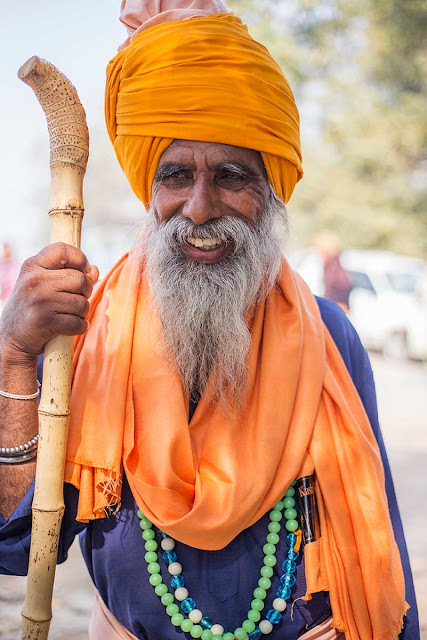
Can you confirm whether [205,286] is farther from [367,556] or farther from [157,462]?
[367,556]

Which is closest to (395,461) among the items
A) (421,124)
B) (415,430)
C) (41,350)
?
(415,430)

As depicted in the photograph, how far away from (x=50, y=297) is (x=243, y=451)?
27.7 inches

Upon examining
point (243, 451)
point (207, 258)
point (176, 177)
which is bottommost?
point (243, 451)

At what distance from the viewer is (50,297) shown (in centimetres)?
164

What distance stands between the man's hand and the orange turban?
54cm

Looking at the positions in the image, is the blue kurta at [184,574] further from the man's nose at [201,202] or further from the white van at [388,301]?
the white van at [388,301]

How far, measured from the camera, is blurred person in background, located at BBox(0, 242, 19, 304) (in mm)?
11578

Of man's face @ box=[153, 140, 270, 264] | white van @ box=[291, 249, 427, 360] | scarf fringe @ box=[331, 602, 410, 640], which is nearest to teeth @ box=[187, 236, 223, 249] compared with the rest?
man's face @ box=[153, 140, 270, 264]

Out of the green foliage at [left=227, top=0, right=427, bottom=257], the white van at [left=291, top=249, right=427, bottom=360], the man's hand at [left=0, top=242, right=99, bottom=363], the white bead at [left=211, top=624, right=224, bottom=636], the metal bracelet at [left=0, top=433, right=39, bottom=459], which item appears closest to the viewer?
the man's hand at [left=0, top=242, right=99, bottom=363]

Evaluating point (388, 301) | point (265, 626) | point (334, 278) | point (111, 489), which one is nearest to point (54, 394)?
point (111, 489)

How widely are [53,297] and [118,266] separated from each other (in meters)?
0.64

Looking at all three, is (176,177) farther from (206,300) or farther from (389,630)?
(389,630)

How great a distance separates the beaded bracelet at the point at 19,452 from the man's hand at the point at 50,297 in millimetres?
266

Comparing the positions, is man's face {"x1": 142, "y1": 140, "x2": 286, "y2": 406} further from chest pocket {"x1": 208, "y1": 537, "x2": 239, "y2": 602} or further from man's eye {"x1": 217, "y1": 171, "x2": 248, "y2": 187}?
chest pocket {"x1": 208, "y1": 537, "x2": 239, "y2": 602}
